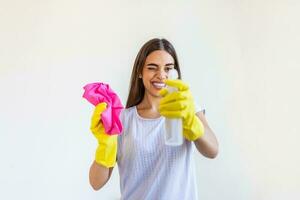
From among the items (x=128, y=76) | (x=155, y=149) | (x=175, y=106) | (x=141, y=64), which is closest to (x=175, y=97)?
(x=175, y=106)

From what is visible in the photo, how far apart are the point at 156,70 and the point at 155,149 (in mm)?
247

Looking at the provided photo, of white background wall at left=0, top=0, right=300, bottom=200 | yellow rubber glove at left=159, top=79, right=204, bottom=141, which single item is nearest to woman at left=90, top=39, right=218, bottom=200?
yellow rubber glove at left=159, top=79, right=204, bottom=141

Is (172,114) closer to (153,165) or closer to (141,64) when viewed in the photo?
(153,165)

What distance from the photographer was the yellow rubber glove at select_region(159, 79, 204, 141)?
0.73 metres

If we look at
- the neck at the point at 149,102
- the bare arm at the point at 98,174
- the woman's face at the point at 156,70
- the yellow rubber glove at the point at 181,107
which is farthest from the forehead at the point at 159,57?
the bare arm at the point at 98,174

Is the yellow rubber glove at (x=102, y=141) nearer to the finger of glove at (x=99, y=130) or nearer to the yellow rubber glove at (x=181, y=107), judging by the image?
the finger of glove at (x=99, y=130)

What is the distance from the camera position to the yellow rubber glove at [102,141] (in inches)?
31.1

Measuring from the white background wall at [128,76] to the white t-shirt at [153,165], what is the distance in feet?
1.50

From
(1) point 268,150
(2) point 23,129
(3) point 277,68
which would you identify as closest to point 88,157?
(2) point 23,129

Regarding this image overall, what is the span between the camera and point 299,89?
1187 millimetres

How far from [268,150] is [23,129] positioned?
970 millimetres

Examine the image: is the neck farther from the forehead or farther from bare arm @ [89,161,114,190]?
bare arm @ [89,161,114,190]

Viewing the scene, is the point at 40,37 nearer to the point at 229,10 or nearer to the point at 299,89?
the point at 229,10

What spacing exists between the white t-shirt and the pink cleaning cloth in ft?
0.27
